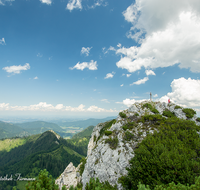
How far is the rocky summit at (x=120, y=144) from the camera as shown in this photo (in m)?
20.1

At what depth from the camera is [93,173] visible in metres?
22.1

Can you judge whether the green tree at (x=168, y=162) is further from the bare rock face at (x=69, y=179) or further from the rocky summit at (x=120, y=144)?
the bare rock face at (x=69, y=179)

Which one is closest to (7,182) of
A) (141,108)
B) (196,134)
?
(141,108)

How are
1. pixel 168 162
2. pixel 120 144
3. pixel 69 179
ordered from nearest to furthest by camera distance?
pixel 168 162
pixel 120 144
pixel 69 179

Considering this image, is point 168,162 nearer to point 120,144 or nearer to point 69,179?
point 120,144

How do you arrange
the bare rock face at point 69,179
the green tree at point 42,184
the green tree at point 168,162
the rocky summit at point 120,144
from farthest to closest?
the bare rock face at point 69,179 → the rocky summit at point 120,144 → the green tree at point 168,162 → the green tree at point 42,184

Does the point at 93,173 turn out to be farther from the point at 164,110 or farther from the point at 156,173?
the point at 164,110

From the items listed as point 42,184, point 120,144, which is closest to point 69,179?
point 120,144

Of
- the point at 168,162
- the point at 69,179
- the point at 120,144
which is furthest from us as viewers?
the point at 69,179

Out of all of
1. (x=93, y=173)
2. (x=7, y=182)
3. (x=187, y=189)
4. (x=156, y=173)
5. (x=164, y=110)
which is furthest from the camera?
(x=7, y=182)

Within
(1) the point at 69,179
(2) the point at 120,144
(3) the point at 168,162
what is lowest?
(1) the point at 69,179

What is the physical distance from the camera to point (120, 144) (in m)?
23.4

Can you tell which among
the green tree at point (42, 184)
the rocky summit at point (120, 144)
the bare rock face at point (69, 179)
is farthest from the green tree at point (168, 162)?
the bare rock face at point (69, 179)

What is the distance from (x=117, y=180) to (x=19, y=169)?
24272cm
